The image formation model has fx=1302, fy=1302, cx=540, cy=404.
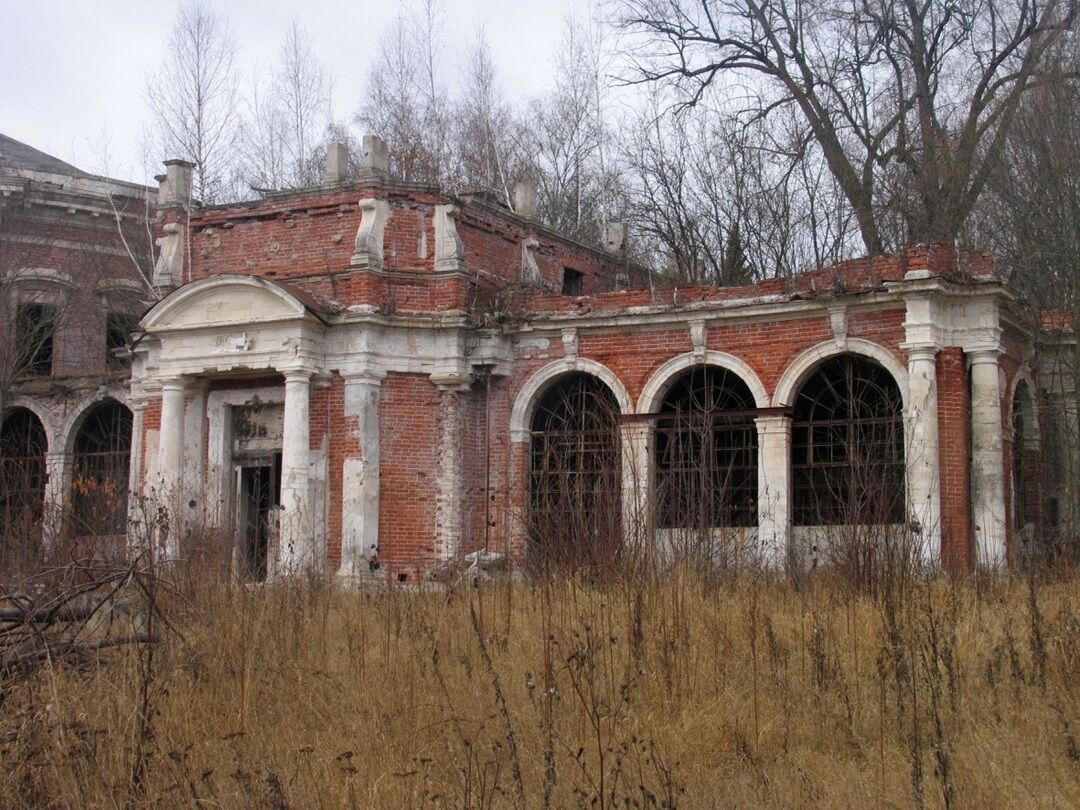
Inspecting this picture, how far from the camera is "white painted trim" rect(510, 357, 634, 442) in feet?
61.9

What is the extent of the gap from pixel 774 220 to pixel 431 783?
22231mm

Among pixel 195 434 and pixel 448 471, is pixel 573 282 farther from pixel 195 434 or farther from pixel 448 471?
pixel 195 434

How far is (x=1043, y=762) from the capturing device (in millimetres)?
6637

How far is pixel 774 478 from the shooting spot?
57.0 feet

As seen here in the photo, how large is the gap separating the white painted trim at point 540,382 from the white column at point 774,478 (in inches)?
90.6

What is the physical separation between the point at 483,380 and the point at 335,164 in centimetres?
410

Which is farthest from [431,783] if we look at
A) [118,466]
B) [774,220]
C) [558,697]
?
[774,220]

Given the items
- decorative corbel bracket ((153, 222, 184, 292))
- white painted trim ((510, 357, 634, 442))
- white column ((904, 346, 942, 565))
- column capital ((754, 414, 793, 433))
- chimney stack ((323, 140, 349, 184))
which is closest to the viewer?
white column ((904, 346, 942, 565))

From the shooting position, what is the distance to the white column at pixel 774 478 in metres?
17.1

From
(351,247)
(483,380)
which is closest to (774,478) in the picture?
(483,380)

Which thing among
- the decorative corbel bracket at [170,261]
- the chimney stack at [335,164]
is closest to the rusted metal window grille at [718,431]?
the chimney stack at [335,164]

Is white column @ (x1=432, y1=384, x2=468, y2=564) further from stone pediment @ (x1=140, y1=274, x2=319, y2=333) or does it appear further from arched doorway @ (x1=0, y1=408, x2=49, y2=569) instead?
arched doorway @ (x1=0, y1=408, x2=49, y2=569)

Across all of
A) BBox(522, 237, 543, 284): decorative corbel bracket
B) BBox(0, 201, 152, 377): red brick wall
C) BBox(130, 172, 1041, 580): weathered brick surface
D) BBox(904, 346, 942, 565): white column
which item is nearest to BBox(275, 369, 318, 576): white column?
BBox(130, 172, 1041, 580): weathered brick surface

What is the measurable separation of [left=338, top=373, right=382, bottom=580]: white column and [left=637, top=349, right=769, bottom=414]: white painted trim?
12.5 feet
